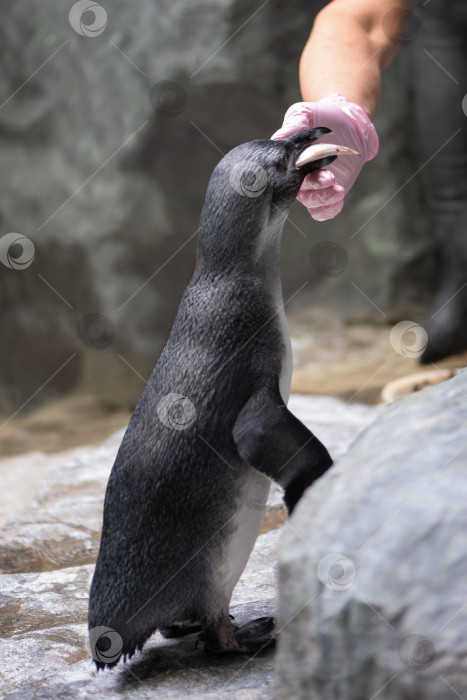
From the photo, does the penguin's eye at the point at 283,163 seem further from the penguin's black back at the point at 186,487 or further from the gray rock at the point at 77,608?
the gray rock at the point at 77,608

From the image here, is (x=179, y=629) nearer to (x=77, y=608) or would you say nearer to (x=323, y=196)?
(x=77, y=608)

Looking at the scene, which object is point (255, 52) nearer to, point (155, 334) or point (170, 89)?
point (170, 89)

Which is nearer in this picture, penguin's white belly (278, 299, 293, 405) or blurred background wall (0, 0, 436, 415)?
penguin's white belly (278, 299, 293, 405)

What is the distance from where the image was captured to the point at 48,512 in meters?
2.55

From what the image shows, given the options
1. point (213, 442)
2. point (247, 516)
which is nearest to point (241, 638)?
point (247, 516)

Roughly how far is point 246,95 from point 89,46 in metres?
0.86

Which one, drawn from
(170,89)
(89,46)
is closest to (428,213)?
(170,89)

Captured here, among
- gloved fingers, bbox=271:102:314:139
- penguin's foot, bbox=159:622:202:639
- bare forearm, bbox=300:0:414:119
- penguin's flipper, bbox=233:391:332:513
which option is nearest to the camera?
penguin's flipper, bbox=233:391:332:513

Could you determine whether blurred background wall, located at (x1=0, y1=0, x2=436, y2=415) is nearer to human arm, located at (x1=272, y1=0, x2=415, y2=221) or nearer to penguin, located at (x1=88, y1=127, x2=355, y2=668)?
human arm, located at (x1=272, y1=0, x2=415, y2=221)

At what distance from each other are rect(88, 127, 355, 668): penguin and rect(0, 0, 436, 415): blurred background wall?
10.1 feet

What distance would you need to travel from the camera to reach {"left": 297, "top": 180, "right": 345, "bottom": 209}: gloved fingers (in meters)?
1.71

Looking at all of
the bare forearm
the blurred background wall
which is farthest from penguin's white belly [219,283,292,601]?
the blurred background wall

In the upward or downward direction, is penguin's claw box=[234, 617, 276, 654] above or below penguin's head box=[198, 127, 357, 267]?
below

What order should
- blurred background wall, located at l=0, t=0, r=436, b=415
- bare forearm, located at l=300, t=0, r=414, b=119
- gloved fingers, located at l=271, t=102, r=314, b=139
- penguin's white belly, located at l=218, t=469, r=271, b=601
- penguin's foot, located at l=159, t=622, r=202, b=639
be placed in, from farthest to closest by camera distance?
blurred background wall, located at l=0, t=0, r=436, b=415 < bare forearm, located at l=300, t=0, r=414, b=119 < gloved fingers, located at l=271, t=102, r=314, b=139 < penguin's foot, located at l=159, t=622, r=202, b=639 < penguin's white belly, located at l=218, t=469, r=271, b=601
